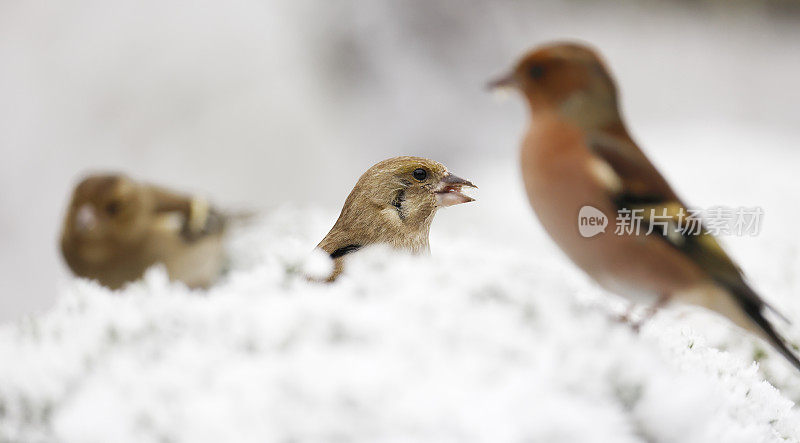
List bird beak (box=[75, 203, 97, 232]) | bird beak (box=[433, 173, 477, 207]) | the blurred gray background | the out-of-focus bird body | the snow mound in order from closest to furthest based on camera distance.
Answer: the snow mound → the out-of-focus bird body → bird beak (box=[433, 173, 477, 207]) → bird beak (box=[75, 203, 97, 232]) → the blurred gray background

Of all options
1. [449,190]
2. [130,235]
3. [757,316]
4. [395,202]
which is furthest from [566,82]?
[130,235]

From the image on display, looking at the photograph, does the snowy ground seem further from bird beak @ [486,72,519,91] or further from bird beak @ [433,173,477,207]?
bird beak @ [486,72,519,91]

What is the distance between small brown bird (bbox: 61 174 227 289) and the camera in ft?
8.83

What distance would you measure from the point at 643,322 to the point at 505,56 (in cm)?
652

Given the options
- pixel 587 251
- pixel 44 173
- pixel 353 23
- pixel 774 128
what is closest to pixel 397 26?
pixel 353 23

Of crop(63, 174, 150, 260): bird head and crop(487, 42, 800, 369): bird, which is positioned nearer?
crop(487, 42, 800, 369): bird

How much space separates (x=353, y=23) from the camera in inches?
281

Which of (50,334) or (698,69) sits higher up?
(698,69)

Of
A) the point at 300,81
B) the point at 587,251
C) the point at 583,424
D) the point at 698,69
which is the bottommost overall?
the point at 583,424

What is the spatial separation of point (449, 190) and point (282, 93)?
5.61 metres

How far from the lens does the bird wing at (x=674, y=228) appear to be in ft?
5.13

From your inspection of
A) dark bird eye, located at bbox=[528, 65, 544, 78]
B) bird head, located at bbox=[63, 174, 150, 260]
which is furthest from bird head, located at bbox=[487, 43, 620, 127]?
bird head, located at bbox=[63, 174, 150, 260]

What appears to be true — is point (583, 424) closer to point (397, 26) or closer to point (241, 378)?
point (241, 378)

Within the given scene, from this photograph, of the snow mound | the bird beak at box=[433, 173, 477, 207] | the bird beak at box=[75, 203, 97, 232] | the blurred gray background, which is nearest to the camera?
the snow mound
